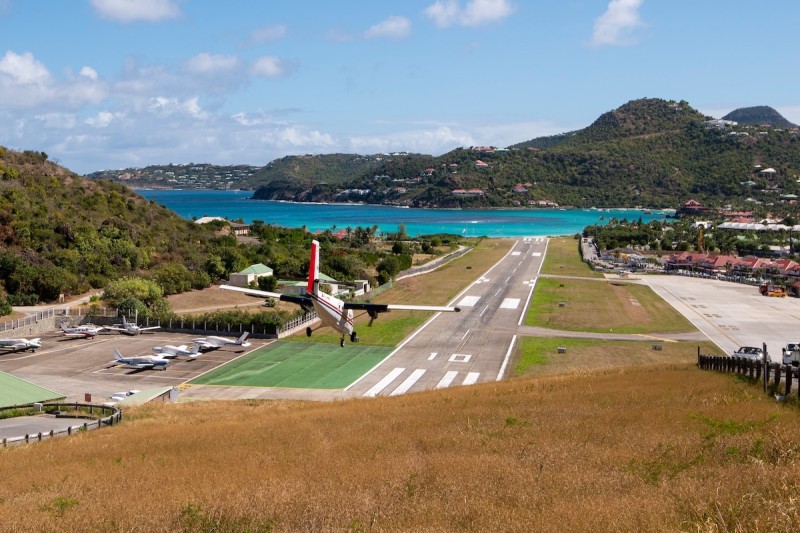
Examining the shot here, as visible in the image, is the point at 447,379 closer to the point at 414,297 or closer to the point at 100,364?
the point at 100,364

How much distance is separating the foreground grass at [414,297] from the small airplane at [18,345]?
21136mm

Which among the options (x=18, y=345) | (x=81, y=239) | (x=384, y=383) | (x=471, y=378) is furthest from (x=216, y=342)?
(x=81, y=239)

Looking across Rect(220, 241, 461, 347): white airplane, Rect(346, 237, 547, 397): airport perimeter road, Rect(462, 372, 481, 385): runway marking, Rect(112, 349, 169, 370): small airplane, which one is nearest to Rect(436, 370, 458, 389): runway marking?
Rect(346, 237, 547, 397): airport perimeter road

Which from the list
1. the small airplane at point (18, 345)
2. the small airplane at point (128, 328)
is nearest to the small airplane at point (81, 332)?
the small airplane at point (128, 328)

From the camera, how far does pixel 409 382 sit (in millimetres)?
48062

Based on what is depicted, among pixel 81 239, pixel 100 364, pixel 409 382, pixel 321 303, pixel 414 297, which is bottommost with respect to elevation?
pixel 409 382

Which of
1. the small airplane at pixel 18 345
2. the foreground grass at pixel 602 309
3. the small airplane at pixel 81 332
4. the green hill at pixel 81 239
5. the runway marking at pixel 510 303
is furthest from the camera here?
the runway marking at pixel 510 303

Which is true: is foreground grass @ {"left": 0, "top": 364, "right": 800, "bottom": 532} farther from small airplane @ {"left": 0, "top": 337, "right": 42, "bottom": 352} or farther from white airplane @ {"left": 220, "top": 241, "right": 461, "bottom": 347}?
small airplane @ {"left": 0, "top": 337, "right": 42, "bottom": 352}

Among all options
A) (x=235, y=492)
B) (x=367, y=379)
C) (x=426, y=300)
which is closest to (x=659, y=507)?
(x=235, y=492)

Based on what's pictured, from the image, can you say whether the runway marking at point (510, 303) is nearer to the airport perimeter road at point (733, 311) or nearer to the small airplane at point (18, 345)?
the airport perimeter road at point (733, 311)

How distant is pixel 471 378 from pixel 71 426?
2665 centimetres

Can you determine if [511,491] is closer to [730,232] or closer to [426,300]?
[426,300]

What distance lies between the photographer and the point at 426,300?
82.6 metres

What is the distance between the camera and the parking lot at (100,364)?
4659 centimetres
